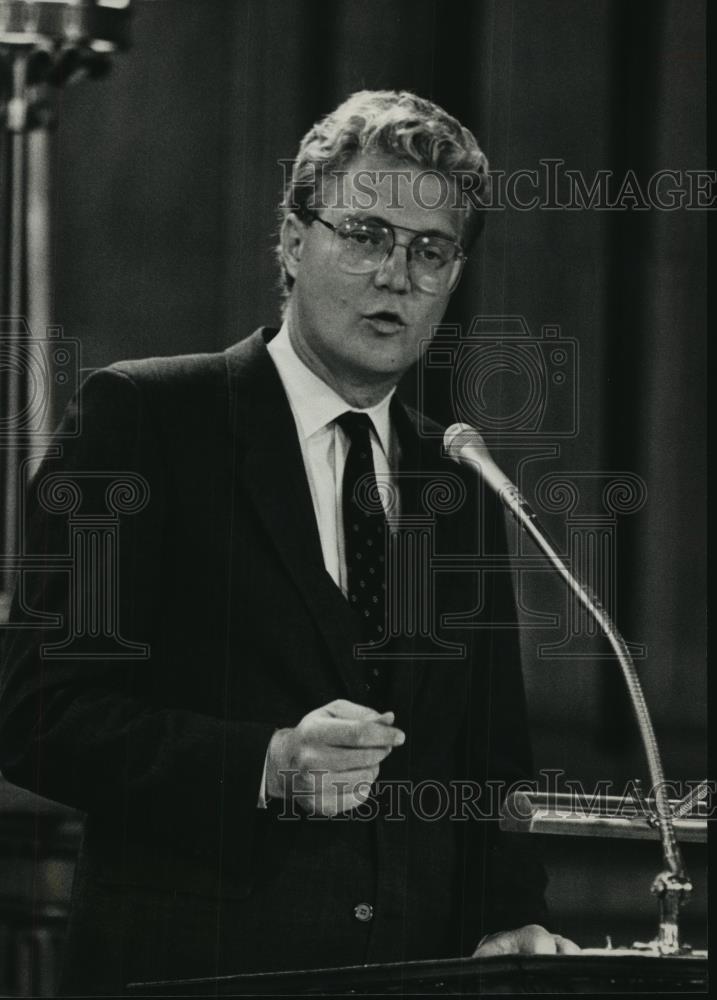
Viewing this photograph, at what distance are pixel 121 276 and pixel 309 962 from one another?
1289mm

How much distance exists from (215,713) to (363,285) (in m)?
0.84

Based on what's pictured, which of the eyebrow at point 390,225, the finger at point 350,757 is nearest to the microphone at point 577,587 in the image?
the eyebrow at point 390,225

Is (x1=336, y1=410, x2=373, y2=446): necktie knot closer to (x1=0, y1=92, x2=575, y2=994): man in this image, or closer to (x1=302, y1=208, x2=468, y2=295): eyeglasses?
(x1=0, y1=92, x2=575, y2=994): man

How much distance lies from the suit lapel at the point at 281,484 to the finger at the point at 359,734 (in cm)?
6

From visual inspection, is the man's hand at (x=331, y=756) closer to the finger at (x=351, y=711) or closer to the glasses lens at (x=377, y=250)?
the finger at (x=351, y=711)

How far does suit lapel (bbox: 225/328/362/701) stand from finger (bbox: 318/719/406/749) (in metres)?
0.06

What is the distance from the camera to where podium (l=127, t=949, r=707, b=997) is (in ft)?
7.85

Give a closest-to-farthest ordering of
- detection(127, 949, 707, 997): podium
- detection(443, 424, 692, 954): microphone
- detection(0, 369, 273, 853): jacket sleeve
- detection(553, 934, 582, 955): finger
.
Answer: detection(127, 949, 707, 997): podium → detection(0, 369, 273, 853): jacket sleeve → detection(553, 934, 582, 955): finger → detection(443, 424, 692, 954): microphone

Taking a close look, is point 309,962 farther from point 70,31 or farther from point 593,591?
point 70,31

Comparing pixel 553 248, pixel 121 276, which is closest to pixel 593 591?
pixel 553 248

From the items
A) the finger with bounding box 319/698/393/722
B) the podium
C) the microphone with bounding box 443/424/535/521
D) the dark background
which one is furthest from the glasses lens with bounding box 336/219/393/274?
the podium

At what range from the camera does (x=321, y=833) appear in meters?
2.72

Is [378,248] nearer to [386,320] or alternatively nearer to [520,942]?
[386,320]

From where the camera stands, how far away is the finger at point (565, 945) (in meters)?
2.77
